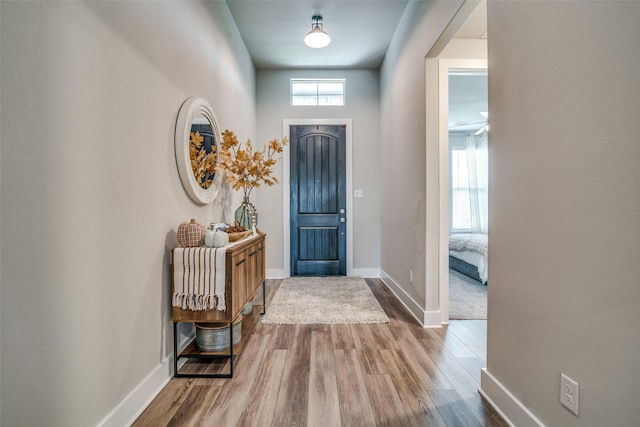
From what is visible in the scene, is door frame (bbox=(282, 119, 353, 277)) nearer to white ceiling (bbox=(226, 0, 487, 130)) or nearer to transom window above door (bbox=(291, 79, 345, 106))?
transom window above door (bbox=(291, 79, 345, 106))

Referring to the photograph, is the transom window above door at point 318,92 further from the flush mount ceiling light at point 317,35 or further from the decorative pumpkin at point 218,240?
the decorative pumpkin at point 218,240

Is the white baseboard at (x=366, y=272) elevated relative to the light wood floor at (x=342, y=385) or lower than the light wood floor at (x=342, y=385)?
elevated

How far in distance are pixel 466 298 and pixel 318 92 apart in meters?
3.34

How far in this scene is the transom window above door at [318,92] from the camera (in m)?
4.51

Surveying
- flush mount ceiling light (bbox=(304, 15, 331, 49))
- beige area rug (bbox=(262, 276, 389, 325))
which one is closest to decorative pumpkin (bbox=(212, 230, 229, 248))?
beige area rug (bbox=(262, 276, 389, 325))

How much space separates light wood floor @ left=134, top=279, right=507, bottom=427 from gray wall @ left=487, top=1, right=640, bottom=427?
356 mm

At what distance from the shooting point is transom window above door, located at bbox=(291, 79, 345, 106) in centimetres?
451

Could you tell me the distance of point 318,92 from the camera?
452 cm

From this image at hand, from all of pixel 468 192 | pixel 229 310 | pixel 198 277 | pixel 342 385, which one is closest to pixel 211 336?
pixel 229 310

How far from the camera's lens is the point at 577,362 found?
1075 millimetres

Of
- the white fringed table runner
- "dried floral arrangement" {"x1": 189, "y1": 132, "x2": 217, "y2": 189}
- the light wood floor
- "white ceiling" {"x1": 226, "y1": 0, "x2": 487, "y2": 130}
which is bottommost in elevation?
the light wood floor

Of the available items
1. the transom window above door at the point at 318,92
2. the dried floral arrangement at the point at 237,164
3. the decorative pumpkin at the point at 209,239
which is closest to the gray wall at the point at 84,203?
the decorative pumpkin at the point at 209,239

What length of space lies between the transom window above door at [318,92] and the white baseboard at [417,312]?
2716 millimetres

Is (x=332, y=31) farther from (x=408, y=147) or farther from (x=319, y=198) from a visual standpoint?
(x=319, y=198)
